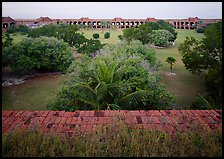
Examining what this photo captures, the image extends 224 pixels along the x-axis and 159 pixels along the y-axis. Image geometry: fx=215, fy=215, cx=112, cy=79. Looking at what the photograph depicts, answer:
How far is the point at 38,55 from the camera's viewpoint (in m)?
17.8

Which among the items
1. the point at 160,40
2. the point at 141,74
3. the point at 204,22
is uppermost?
the point at 204,22

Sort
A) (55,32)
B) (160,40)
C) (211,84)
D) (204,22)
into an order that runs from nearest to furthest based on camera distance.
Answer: (211,84)
(55,32)
(160,40)
(204,22)

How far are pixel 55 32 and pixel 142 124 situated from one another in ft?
85.6

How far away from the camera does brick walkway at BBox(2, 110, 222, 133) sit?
3172 mm

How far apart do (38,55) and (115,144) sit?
54.3 feet

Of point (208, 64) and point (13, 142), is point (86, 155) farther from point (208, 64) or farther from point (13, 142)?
point (208, 64)

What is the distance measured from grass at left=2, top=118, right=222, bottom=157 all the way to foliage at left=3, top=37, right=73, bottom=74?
49.3 feet

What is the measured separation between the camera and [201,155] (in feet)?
8.34

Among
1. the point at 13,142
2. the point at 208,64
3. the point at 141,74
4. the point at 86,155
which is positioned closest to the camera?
the point at 86,155

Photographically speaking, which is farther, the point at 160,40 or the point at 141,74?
the point at 160,40

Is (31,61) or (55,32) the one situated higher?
(55,32)

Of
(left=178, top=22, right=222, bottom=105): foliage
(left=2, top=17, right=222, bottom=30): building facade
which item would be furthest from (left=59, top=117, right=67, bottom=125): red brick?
(left=2, top=17, right=222, bottom=30): building facade

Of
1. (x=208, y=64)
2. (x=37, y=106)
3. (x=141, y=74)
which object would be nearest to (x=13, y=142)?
(x=141, y=74)

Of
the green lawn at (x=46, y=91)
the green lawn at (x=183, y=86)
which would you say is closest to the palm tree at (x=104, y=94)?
the green lawn at (x=46, y=91)
